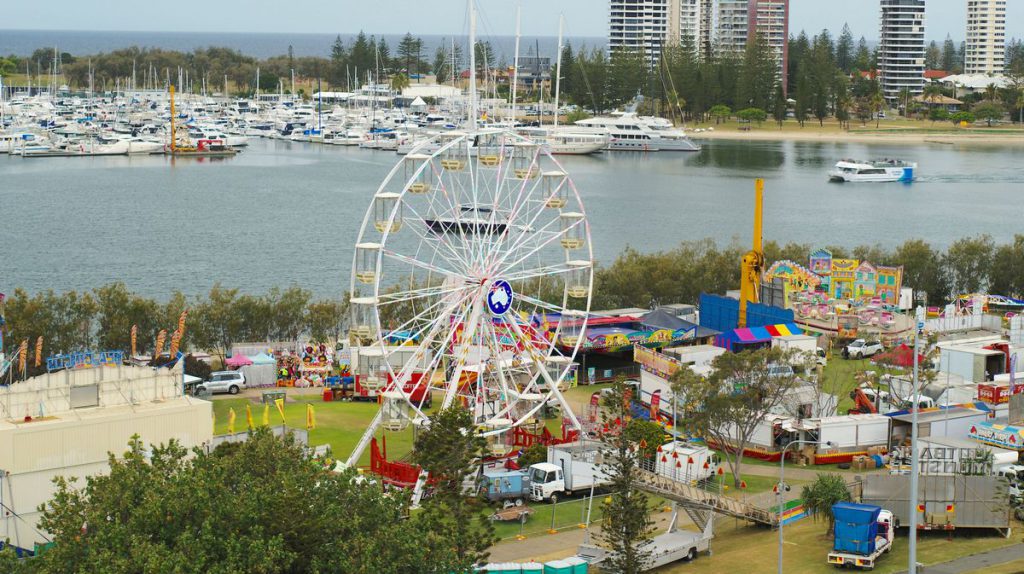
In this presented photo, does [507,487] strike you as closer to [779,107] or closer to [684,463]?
[684,463]

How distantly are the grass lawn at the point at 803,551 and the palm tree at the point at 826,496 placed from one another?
451mm

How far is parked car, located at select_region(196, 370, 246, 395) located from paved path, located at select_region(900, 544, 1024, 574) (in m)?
24.1

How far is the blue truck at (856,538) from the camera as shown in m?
27.9

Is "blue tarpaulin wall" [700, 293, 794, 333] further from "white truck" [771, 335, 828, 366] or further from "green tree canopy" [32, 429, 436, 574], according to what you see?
"green tree canopy" [32, 429, 436, 574]

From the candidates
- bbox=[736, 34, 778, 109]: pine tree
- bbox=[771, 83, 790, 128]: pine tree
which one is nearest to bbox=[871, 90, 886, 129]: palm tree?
bbox=[771, 83, 790, 128]: pine tree

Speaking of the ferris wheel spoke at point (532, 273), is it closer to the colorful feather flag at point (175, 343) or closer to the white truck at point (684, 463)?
the white truck at point (684, 463)

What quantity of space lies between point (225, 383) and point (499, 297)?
12.5 m

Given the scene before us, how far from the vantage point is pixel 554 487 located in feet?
109

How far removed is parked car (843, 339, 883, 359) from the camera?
49.7 metres

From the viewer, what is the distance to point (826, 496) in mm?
29672

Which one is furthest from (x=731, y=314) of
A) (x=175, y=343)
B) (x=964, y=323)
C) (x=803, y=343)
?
(x=175, y=343)

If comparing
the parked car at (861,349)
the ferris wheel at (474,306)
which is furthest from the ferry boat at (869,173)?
the ferris wheel at (474,306)

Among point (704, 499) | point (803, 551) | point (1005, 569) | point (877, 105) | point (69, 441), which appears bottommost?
point (803, 551)

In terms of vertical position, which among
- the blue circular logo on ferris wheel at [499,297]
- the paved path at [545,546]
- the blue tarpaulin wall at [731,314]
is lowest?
the paved path at [545,546]
